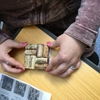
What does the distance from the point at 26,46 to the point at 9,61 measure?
0.07m

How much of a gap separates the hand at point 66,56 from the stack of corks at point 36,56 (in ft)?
0.08

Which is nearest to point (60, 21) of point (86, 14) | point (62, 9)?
point (62, 9)

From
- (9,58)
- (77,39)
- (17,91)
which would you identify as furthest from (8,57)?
(77,39)

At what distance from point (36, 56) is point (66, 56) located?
9cm

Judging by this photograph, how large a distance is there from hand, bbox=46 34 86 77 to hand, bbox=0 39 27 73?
0.11 m

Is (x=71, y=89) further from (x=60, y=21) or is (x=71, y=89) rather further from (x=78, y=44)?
(x=60, y=21)

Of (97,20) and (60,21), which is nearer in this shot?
(97,20)

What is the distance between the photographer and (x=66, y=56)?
2.02 feet

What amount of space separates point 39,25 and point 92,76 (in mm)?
233

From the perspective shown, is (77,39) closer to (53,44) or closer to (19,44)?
(53,44)

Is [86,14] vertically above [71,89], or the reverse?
[86,14]

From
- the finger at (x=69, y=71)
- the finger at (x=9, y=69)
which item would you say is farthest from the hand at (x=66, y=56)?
the finger at (x=9, y=69)

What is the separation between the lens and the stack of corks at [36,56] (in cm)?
65

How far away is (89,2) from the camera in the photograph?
629mm
